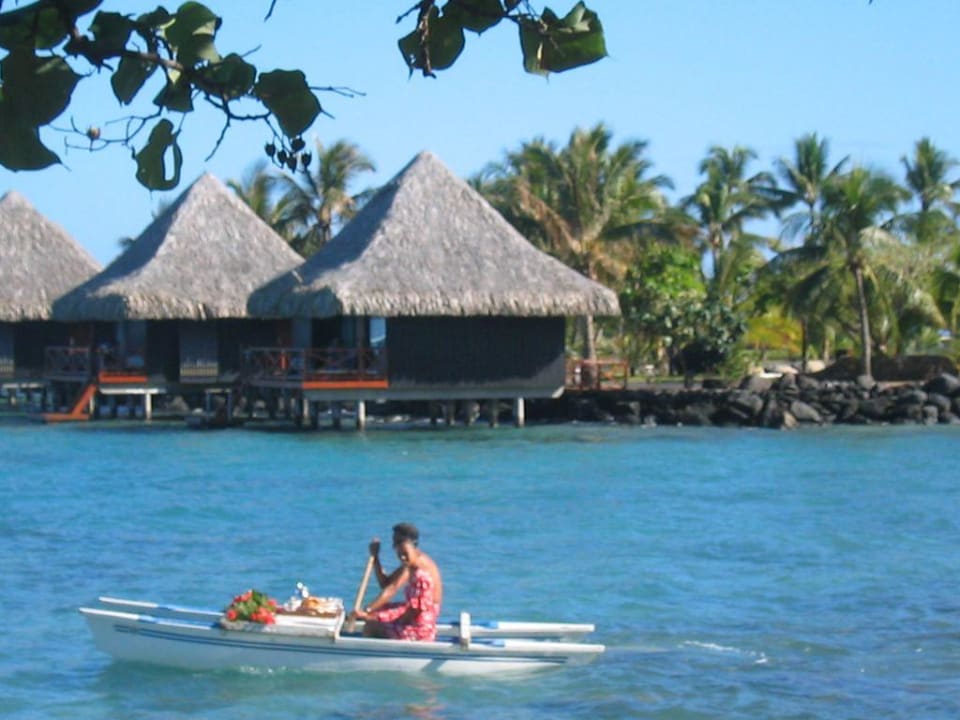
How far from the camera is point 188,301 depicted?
1220 inches

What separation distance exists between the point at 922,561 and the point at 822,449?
1114cm

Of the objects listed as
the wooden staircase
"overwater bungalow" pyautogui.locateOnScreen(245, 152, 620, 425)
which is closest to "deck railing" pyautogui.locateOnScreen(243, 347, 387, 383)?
"overwater bungalow" pyautogui.locateOnScreen(245, 152, 620, 425)

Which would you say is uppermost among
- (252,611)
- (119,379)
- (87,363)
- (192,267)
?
(192,267)

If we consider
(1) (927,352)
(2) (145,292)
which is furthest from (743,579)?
(1) (927,352)

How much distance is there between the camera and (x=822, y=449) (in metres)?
25.6

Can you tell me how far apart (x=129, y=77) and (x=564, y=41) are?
600 mm

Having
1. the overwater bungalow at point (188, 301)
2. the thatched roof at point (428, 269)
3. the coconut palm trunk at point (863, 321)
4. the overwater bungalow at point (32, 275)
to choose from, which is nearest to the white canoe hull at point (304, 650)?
the thatched roof at point (428, 269)

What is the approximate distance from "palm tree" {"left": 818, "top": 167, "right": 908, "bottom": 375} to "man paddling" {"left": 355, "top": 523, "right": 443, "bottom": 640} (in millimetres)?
23848

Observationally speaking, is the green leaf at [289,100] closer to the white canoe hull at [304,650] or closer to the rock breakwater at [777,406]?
A: the white canoe hull at [304,650]

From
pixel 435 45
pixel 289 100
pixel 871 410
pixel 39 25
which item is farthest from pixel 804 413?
pixel 39 25

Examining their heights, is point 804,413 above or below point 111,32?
below

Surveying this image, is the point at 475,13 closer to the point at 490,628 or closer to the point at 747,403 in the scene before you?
the point at 490,628

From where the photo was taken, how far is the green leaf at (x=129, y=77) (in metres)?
2.25

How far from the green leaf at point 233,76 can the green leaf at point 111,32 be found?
4.7 inches
